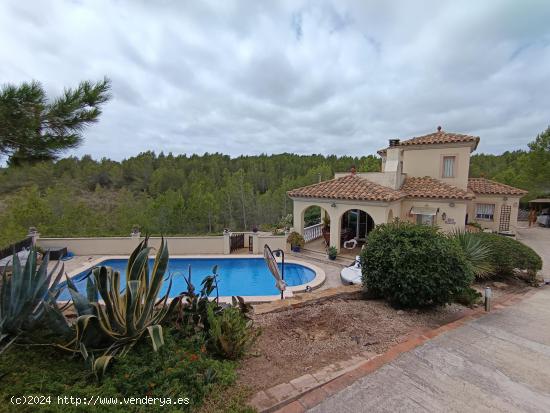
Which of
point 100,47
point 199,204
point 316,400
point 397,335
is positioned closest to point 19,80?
point 100,47

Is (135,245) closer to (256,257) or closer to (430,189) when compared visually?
(256,257)

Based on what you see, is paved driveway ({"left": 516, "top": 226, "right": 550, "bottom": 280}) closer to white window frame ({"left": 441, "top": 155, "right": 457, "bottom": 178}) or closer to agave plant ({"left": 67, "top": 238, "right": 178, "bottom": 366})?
white window frame ({"left": 441, "top": 155, "right": 457, "bottom": 178})

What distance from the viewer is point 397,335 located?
4777 millimetres

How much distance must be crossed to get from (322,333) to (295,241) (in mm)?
10851

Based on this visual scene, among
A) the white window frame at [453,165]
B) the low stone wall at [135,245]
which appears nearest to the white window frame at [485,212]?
the white window frame at [453,165]

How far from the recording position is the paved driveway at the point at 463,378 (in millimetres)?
3090

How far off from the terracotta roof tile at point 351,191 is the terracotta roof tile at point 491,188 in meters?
8.78

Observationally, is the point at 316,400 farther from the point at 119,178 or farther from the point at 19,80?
the point at 119,178

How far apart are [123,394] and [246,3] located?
Result: 1133cm

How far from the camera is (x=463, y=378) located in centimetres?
361

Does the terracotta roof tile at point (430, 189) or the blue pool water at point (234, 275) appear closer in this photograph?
the blue pool water at point (234, 275)

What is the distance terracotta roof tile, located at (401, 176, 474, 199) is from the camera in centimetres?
1356

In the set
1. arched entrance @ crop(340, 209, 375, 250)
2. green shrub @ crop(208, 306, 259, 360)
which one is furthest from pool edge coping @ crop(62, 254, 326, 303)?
green shrub @ crop(208, 306, 259, 360)

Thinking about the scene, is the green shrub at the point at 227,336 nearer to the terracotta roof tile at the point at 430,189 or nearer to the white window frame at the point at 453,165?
the terracotta roof tile at the point at 430,189
